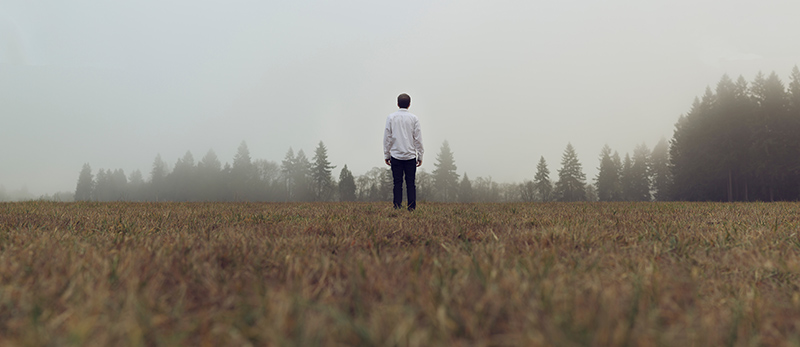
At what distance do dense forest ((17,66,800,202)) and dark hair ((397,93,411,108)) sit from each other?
673 centimetres

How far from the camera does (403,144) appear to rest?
24.4 ft

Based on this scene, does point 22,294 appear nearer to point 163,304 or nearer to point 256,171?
point 163,304

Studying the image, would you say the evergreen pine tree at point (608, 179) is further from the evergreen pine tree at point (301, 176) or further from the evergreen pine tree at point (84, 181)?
→ the evergreen pine tree at point (84, 181)

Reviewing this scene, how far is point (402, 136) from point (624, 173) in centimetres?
7008

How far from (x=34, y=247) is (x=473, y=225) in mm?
3723

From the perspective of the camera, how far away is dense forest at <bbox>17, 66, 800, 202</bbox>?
35.1m

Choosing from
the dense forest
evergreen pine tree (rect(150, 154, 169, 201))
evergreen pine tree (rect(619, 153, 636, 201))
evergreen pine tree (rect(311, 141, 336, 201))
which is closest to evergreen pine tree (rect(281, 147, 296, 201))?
the dense forest

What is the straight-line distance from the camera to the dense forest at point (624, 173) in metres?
35.1

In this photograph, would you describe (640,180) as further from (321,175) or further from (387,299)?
(387,299)

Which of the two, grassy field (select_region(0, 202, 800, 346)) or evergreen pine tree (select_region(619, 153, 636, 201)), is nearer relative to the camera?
grassy field (select_region(0, 202, 800, 346))

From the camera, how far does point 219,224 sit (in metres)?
4.36

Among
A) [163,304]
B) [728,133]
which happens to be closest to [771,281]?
[163,304]

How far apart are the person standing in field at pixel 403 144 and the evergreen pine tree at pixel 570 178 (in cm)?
5936

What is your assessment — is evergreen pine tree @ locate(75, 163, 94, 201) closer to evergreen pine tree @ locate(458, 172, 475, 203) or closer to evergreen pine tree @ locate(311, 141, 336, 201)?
evergreen pine tree @ locate(311, 141, 336, 201)
